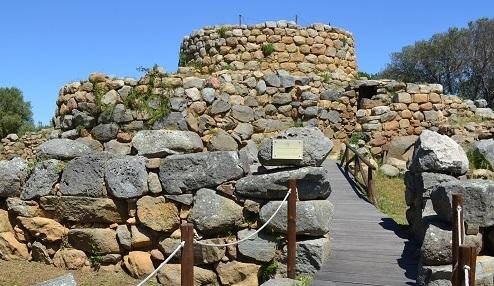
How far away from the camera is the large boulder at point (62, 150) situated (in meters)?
7.73

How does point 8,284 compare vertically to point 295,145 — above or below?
below

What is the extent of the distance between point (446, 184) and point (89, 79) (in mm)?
7396

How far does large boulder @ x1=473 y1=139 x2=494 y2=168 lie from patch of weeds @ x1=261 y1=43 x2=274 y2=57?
6.31 meters

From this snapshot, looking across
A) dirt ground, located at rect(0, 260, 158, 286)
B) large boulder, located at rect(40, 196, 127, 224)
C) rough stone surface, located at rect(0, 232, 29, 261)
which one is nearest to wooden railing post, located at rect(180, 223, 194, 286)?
dirt ground, located at rect(0, 260, 158, 286)

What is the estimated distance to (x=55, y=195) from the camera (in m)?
7.47

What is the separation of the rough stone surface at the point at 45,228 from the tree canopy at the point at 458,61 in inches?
1126

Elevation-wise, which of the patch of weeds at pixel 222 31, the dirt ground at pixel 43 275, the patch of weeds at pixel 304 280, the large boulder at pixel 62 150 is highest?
the patch of weeds at pixel 222 31

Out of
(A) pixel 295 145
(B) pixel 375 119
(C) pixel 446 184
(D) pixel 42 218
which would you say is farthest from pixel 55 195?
(B) pixel 375 119

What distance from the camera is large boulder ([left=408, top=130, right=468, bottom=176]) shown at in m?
7.38

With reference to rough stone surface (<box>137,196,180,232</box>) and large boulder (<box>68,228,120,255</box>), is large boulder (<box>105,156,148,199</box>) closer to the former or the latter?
rough stone surface (<box>137,196,180,232</box>)

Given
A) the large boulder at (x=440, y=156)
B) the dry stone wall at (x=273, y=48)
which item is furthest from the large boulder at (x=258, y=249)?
the dry stone wall at (x=273, y=48)

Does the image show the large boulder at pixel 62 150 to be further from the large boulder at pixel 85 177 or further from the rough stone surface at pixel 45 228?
the rough stone surface at pixel 45 228

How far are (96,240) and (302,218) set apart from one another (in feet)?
9.58

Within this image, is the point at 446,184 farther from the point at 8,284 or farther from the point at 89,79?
the point at 89,79
